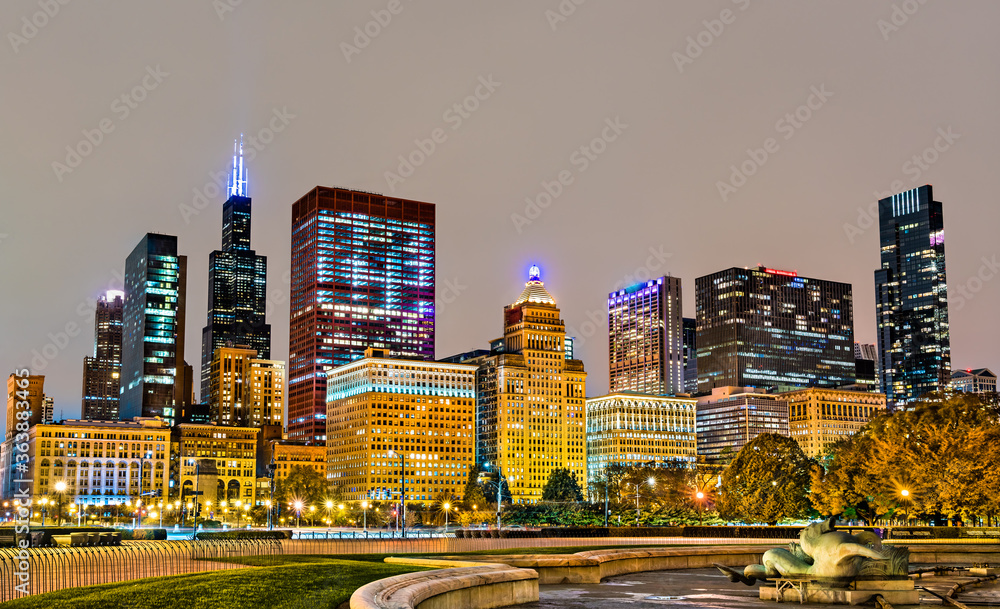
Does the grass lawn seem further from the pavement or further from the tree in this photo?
the tree

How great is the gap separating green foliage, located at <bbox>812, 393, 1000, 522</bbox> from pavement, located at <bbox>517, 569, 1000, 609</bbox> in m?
34.0

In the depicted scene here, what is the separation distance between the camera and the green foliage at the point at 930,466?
238 ft

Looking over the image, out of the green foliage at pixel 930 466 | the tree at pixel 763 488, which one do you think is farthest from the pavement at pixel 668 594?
the tree at pixel 763 488

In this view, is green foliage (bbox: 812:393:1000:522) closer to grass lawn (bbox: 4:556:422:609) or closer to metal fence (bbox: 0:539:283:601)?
metal fence (bbox: 0:539:283:601)

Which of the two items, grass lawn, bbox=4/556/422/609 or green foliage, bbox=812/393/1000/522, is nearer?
grass lawn, bbox=4/556/422/609

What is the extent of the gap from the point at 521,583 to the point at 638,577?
11.1 meters

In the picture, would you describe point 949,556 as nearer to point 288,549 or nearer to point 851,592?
point 851,592

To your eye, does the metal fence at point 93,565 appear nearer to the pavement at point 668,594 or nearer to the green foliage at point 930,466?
the pavement at point 668,594

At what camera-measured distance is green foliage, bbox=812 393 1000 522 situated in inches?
2859

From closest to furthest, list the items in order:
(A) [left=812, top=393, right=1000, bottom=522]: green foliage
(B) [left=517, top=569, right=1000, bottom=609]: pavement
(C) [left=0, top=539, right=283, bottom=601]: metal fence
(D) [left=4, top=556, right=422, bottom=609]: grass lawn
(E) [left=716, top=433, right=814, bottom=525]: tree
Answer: (D) [left=4, top=556, right=422, bottom=609]: grass lawn, (B) [left=517, top=569, right=1000, bottom=609]: pavement, (C) [left=0, top=539, right=283, bottom=601]: metal fence, (A) [left=812, top=393, right=1000, bottom=522]: green foliage, (E) [left=716, top=433, right=814, bottom=525]: tree

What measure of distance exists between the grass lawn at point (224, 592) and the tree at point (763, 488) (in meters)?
81.0

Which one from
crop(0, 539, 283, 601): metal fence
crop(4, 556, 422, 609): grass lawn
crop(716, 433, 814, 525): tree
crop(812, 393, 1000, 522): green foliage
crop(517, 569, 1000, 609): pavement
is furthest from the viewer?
crop(716, 433, 814, 525): tree

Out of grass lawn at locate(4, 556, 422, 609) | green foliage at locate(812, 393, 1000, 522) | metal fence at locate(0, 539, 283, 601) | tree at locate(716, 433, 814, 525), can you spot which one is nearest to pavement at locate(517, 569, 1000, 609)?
grass lawn at locate(4, 556, 422, 609)

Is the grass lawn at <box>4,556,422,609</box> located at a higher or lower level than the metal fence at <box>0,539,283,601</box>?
higher
